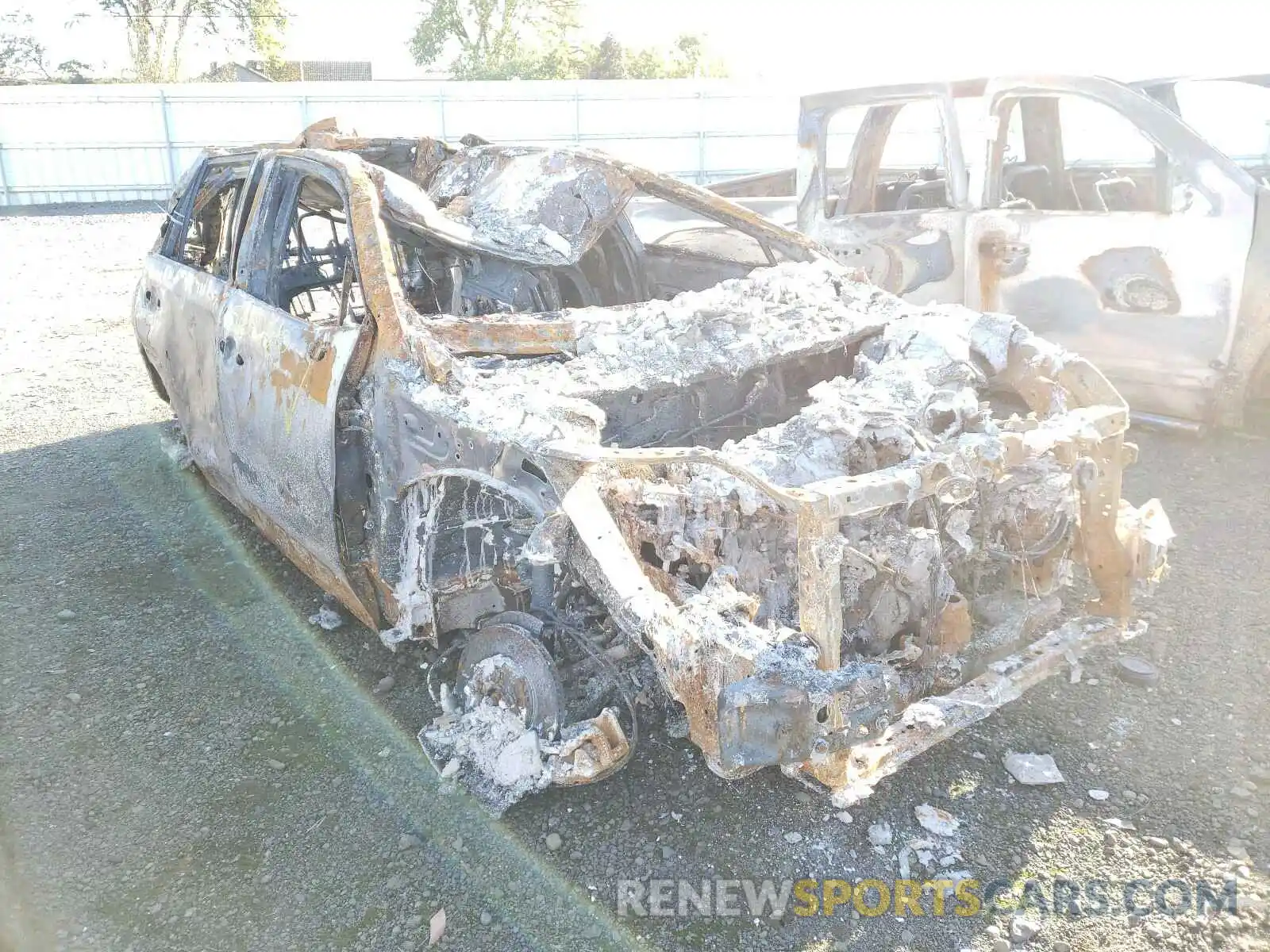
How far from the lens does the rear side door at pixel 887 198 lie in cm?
568

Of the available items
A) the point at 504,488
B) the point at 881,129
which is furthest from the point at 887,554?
the point at 881,129

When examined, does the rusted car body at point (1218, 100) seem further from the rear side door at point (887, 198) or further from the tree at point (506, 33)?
the tree at point (506, 33)

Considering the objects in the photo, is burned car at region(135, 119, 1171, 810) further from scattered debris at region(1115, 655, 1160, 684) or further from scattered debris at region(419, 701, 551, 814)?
scattered debris at region(1115, 655, 1160, 684)

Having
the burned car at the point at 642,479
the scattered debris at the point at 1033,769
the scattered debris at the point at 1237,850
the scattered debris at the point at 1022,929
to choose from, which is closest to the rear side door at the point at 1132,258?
the burned car at the point at 642,479

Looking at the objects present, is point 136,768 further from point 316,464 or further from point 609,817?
point 609,817

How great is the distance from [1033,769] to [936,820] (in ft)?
1.28

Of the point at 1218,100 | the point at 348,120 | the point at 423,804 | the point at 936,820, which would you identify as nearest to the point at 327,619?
the point at 423,804

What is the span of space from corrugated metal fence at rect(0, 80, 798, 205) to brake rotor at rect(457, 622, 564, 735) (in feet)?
55.6

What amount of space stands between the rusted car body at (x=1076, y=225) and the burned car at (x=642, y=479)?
195 centimetres

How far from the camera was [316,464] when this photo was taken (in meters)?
3.03

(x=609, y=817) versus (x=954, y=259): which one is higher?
(x=954, y=259)

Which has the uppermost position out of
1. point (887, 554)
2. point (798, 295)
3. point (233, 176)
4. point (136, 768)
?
point (233, 176)

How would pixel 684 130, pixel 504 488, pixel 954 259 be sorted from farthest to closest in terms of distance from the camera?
pixel 684 130
pixel 954 259
pixel 504 488

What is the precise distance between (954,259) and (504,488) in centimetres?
416
